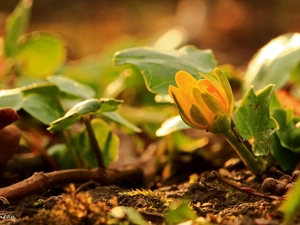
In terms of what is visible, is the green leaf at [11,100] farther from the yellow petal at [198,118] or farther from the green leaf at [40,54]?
the green leaf at [40,54]

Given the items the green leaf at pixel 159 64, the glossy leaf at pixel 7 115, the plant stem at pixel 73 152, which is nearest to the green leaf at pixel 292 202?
the green leaf at pixel 159 64

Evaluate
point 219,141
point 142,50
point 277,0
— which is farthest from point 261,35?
point 142,50

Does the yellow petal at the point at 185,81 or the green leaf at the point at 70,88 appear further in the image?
the green leaf at the point at 70,88

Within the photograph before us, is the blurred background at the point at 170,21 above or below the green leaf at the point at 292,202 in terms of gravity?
below

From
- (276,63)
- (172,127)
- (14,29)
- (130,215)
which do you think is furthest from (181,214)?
(14,29)

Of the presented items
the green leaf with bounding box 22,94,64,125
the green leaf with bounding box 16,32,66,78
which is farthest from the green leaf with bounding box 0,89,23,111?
the green leaf with bounding box 16,32,66,78

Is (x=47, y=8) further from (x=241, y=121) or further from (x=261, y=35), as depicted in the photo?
(x=241, y=121)

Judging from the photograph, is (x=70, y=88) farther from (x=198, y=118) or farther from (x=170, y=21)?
(x=170, y=21)
